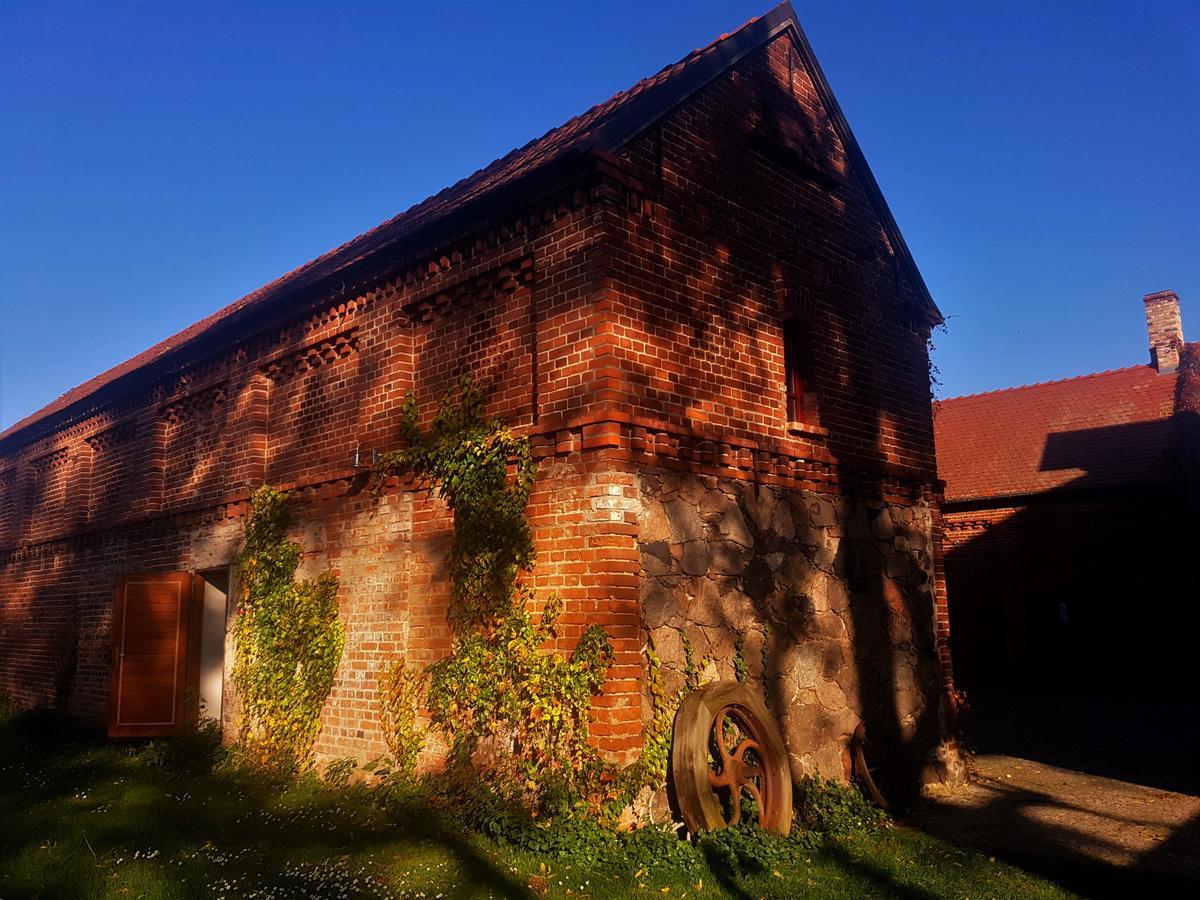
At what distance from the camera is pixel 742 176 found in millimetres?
8422

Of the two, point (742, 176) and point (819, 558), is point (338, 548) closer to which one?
point (819, 558)

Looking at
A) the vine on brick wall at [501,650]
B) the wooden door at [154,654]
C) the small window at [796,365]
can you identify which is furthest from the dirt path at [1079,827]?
the wooden door at [154,654]

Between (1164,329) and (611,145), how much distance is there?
20648 mm

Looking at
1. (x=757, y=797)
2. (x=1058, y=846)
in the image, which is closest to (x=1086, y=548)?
(x=1058, y=846)

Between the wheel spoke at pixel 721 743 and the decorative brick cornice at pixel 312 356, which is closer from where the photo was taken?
the wheel spoke at pixel 721 743

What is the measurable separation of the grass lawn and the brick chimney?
1939 centimetres

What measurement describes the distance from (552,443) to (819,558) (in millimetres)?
3045

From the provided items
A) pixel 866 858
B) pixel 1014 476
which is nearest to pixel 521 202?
pixel 866 858

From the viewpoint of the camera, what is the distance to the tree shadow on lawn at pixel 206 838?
564 cm

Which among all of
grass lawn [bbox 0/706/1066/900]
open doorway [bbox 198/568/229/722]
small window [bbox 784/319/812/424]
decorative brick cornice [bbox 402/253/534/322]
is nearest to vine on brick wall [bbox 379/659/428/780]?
grass lawn [bbox 0/706/1066/900]

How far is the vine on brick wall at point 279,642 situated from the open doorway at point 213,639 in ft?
4.59

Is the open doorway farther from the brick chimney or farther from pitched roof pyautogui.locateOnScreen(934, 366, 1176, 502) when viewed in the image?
the brick chimney

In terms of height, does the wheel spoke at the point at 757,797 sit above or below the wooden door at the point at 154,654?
below

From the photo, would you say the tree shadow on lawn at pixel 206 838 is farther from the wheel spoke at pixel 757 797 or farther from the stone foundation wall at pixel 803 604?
the stone foundation wall at pixel 803 604
